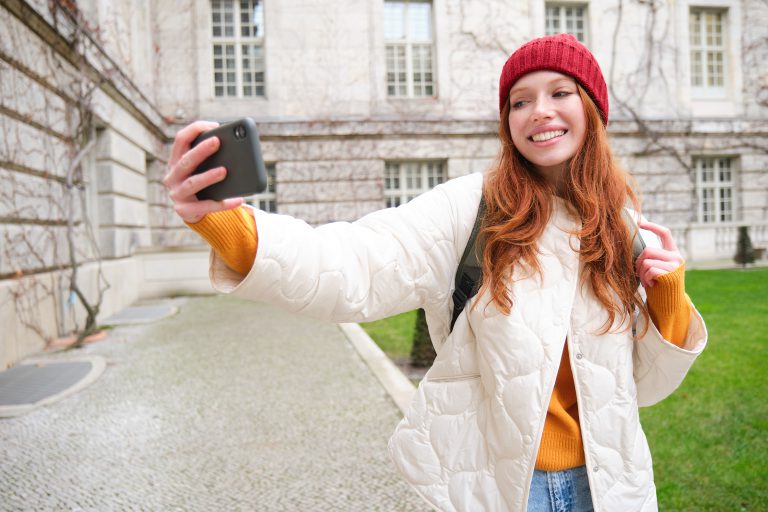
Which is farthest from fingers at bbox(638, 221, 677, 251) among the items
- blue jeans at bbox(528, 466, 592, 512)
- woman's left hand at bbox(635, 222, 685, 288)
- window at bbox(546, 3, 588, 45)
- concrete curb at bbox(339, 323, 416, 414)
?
window at bbox(546, 3, 588, 45)

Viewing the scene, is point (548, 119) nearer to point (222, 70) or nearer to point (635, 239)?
point (635, 239)

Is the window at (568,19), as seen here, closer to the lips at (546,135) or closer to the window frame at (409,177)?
the window frame at (409,177)

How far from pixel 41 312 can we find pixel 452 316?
272 inches

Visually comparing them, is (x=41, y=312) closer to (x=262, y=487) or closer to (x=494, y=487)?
(x=262, y=487)

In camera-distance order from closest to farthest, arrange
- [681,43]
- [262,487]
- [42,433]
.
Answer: [262,487], [42,433], [681,43]

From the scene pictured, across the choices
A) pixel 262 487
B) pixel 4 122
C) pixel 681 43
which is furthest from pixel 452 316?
pixel 681 43

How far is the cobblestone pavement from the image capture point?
9.83 feet

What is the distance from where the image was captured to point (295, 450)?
3.59m

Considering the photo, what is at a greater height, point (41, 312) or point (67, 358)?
point (41, 312)

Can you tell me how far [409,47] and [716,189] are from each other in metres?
9.92

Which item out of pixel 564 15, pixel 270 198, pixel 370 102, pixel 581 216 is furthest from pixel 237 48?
pixel 581 216

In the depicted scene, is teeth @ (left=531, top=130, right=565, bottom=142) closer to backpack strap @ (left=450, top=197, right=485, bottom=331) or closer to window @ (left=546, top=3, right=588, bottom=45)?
backpack strap @ (left=450, top=197, right=485, bottom=331)

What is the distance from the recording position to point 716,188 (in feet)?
56.0

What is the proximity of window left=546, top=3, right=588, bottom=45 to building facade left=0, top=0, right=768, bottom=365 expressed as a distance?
0.05m
